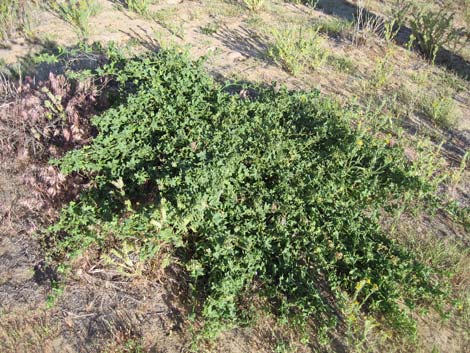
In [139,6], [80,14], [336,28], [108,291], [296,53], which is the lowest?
[108,291]

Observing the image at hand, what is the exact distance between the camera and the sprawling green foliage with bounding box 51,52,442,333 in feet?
8.73

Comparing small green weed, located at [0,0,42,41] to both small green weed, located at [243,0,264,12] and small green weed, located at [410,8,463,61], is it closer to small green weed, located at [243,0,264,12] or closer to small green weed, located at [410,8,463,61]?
small green weed, located at [243,0,264,12]

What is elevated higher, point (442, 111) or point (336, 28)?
point (336, 28)

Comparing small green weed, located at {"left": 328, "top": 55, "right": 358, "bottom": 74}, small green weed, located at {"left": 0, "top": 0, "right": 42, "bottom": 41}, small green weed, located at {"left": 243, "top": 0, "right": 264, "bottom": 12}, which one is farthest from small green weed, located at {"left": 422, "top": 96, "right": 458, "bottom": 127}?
small green weed, located at {"left": 0, "top": 0, "right": 42, "bottom": 41}

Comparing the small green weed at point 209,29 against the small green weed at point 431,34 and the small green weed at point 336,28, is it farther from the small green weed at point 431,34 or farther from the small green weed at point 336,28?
the small green weed at point 431,34

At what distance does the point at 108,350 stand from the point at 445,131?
13.4ft

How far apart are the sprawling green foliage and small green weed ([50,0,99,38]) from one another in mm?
2681

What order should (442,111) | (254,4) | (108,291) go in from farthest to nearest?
(254,4) → (442,111) → (108,291)

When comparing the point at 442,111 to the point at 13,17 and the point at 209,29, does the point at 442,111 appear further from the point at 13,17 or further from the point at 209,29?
the point at 13,17

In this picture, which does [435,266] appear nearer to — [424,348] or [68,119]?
[424,348]

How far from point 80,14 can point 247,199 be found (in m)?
4.39

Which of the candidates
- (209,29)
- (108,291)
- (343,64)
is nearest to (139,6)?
(209,29)

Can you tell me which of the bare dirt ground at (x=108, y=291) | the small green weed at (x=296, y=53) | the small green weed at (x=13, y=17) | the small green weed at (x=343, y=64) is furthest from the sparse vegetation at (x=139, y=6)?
the small green weed at (x=343, y=64)

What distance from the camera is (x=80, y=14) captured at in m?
5.74
